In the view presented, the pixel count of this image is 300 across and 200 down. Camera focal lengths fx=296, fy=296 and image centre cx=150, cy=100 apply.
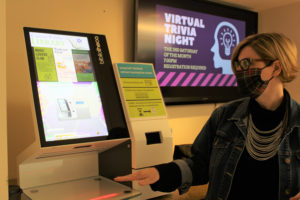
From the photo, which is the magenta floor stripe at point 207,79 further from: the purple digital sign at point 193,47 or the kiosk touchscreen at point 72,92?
the kiosk touchscreen at point 72,92

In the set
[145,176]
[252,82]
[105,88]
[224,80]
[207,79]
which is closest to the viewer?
[145,176]

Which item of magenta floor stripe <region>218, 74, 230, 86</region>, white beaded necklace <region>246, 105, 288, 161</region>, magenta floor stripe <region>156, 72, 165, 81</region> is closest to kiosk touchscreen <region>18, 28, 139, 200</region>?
white beaded necklace <region>246, 105, 288, 161</region>

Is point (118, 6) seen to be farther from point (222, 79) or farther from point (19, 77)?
point (222, 79)

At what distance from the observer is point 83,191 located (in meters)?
1.34

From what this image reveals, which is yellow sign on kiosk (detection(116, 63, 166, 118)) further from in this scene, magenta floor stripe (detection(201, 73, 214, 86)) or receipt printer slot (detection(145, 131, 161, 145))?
magenta floor stripe (detection(201, 73, 214, 86))

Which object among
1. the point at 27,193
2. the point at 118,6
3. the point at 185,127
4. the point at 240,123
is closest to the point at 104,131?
the point at 27,193

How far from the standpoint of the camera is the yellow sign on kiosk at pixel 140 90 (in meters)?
1.45

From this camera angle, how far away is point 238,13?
2959mm

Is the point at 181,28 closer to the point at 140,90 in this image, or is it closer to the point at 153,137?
the point at 140,90

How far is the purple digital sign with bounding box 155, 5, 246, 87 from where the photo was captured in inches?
94.6

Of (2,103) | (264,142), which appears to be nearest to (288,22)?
(264,142)

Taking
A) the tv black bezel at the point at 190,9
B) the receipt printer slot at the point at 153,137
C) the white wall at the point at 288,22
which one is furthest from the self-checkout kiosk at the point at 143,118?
the white wall at the point at 288,22

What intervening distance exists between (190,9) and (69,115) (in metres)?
1.68

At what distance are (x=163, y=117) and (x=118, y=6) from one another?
103 centimetres
